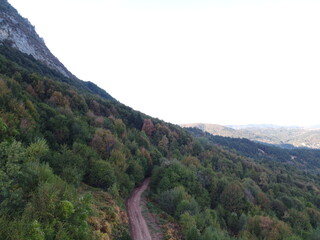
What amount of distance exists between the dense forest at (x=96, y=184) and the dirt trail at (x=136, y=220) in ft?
4.48

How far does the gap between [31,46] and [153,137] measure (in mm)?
87424

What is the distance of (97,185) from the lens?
31703 millimetres

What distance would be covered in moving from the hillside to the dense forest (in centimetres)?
8

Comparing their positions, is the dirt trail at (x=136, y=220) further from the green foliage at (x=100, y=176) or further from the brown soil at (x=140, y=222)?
the green foliage at (x=100, y=176)

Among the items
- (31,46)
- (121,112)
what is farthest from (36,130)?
(31,46)

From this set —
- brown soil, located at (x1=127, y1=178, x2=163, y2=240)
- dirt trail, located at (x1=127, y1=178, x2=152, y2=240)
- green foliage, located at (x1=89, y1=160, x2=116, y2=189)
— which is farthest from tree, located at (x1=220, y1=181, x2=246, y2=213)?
green foliage, located at (x1=89, y1=160, x2=116, y2=189)

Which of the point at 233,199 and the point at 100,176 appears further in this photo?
Result: the point at 233,199

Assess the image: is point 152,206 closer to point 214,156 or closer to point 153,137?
point 153,137

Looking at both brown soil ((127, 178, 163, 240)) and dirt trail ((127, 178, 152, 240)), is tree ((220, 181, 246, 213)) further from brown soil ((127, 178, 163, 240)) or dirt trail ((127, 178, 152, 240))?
brown soil ((127, 178, 163, 240))

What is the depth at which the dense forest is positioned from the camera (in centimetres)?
1198

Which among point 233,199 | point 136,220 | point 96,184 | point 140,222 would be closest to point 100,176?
point 96,184

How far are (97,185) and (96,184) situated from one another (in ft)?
0.73

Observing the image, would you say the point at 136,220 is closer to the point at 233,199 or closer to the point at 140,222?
the point at 140,222

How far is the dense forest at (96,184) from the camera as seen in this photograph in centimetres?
1198
